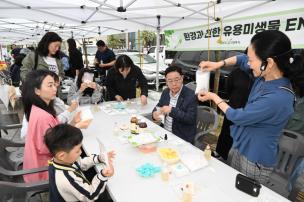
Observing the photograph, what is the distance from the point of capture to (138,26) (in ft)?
16.8

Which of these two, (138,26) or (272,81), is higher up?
(138,26)

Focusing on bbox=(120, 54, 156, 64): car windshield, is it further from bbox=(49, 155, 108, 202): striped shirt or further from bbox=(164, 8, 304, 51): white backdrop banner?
bbox=(49, 155, 108, 202): striped shirt

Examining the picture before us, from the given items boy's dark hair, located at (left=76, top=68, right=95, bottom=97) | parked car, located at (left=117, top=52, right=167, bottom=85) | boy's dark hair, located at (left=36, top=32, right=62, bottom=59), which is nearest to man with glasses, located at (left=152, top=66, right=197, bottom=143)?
boy's dark hair, located at (left=76, top=68, right=95, bottom=97)

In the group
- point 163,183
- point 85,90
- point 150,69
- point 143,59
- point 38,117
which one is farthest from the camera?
point 143,59

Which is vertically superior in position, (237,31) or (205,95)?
(237,31)

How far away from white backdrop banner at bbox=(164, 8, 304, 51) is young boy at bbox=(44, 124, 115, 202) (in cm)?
285

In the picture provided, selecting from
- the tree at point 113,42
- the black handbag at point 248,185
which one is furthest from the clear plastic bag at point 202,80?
the tree at point 113,42

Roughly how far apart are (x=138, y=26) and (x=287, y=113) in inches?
170

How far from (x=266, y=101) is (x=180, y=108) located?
3.98 feet

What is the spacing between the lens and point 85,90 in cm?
339

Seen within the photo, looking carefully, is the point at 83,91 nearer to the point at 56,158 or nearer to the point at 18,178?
the point at 18,178

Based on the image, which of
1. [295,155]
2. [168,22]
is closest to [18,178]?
[295,155]

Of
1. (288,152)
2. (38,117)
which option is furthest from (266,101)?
(38,117)

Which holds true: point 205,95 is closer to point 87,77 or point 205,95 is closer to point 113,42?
point 87,77
